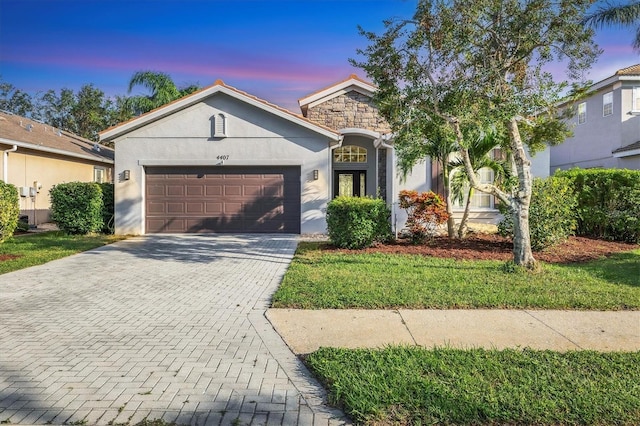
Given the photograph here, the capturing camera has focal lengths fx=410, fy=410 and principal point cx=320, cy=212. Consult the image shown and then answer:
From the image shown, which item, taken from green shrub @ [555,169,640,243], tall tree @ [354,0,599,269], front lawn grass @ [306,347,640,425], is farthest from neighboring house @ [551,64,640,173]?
front lawn grass @ [306,347,640,425]

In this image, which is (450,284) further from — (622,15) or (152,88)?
(152,88)

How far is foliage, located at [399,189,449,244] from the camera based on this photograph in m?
11.0

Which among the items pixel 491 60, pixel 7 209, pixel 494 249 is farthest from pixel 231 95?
pixel 494 249

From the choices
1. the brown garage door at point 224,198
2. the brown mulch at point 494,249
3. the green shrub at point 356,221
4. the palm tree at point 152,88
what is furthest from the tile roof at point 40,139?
the brown mulch at point 494,249

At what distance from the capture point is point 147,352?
418cm

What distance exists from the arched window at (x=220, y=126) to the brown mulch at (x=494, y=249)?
573cm

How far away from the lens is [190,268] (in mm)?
8672

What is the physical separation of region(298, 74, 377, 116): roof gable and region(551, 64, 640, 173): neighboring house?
8.59m

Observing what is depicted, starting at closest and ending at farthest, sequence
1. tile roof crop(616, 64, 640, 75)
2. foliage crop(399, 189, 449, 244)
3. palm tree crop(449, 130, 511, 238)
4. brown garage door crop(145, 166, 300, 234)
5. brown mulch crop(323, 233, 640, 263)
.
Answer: brown mulch crop(323, 233, 640, 263)
foliage crop(399, 189, 449, 244)
palm tree crop(449, 130, 511, 238)
brown garage door crop(145, 166, 300, 234)
tile roof crop(616, 64, 640, 75)

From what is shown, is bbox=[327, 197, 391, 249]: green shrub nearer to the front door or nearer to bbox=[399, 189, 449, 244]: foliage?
bbox=[399, 189, 449, 244]: foliage

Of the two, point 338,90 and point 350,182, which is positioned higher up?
point 338,90

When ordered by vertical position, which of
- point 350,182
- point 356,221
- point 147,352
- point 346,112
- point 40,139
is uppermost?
point 346,112

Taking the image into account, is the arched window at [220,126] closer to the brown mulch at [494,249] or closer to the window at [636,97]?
the brown mulch at [494,249]

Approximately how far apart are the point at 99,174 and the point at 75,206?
35.3 feet
